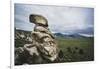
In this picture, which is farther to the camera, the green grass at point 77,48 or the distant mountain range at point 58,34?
the green grass at point 77,48

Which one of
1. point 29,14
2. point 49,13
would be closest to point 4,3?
point 29,14

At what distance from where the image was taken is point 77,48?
2533 millimetres

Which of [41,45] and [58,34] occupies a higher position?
[58,34]

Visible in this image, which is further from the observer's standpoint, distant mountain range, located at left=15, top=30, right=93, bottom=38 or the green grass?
the green grass

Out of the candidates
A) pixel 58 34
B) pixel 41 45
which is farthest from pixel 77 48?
pixel 41 45

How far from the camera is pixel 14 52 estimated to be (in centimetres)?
227

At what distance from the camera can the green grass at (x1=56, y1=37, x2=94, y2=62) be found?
8.13ft

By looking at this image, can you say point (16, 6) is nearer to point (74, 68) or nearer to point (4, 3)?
point (4, 3)

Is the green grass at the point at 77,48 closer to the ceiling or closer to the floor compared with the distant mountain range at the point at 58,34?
closer to the floor

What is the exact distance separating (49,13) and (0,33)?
0.62 m

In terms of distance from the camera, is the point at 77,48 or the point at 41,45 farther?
the point at 77,48

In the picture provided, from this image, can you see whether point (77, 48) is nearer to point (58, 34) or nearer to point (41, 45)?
point (58, 34)

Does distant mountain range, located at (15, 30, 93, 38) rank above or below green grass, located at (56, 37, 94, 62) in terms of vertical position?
above

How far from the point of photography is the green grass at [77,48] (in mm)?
2479
